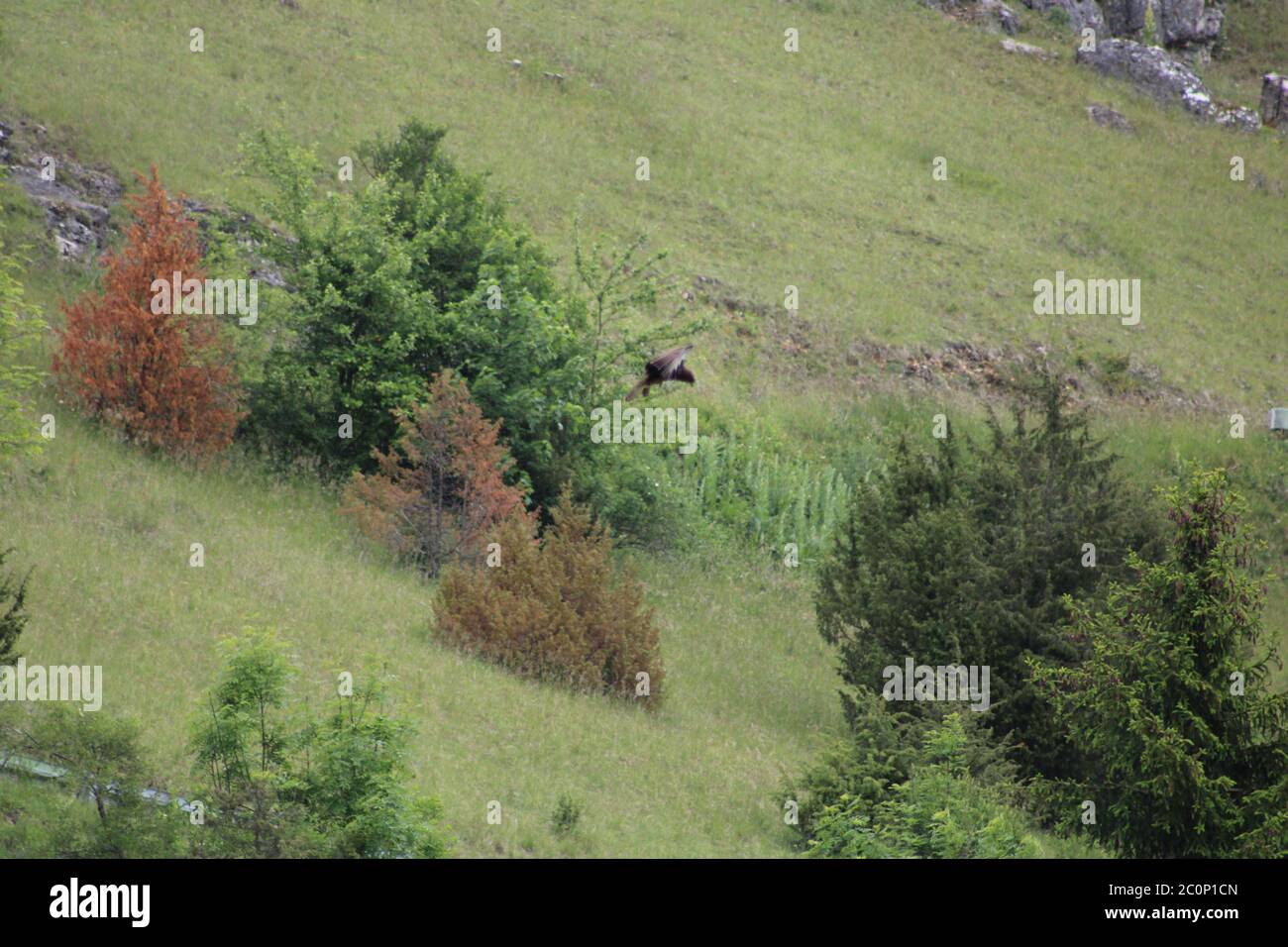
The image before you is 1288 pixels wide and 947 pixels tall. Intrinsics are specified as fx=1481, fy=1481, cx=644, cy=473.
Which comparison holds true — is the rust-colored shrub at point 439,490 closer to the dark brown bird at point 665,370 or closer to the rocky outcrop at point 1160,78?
the dark brown bird at point 665,370

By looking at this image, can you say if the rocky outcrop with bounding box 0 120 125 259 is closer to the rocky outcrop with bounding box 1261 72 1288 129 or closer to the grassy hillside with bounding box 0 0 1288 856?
the grassy hillside with bounding box 0 0 1288 856

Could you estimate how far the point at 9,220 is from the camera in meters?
27.9

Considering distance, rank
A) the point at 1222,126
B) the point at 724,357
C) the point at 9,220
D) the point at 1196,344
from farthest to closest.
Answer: the point at 1222,126
the point at 1196,344
the point at 724,357
the point at 9,220

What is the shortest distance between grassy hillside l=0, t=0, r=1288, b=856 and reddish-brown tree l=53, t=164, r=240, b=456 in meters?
0.62

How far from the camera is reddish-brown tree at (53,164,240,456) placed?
22.7m

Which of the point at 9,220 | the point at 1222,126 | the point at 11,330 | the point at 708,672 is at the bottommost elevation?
the point at 708,672

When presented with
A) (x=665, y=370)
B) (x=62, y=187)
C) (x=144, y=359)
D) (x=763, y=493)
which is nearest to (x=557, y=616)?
(x=144, y=359)

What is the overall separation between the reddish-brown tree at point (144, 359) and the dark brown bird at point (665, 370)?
7.74 meters

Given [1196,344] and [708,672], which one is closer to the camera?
[708,672]

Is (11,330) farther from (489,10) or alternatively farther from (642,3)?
(642,3)

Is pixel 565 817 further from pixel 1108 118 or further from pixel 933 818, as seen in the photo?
pixel 1108 118

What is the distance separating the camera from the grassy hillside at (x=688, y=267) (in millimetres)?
16391

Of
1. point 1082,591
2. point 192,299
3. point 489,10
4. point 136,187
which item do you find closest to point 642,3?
point 489,10

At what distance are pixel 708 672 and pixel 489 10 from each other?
34381 mm
